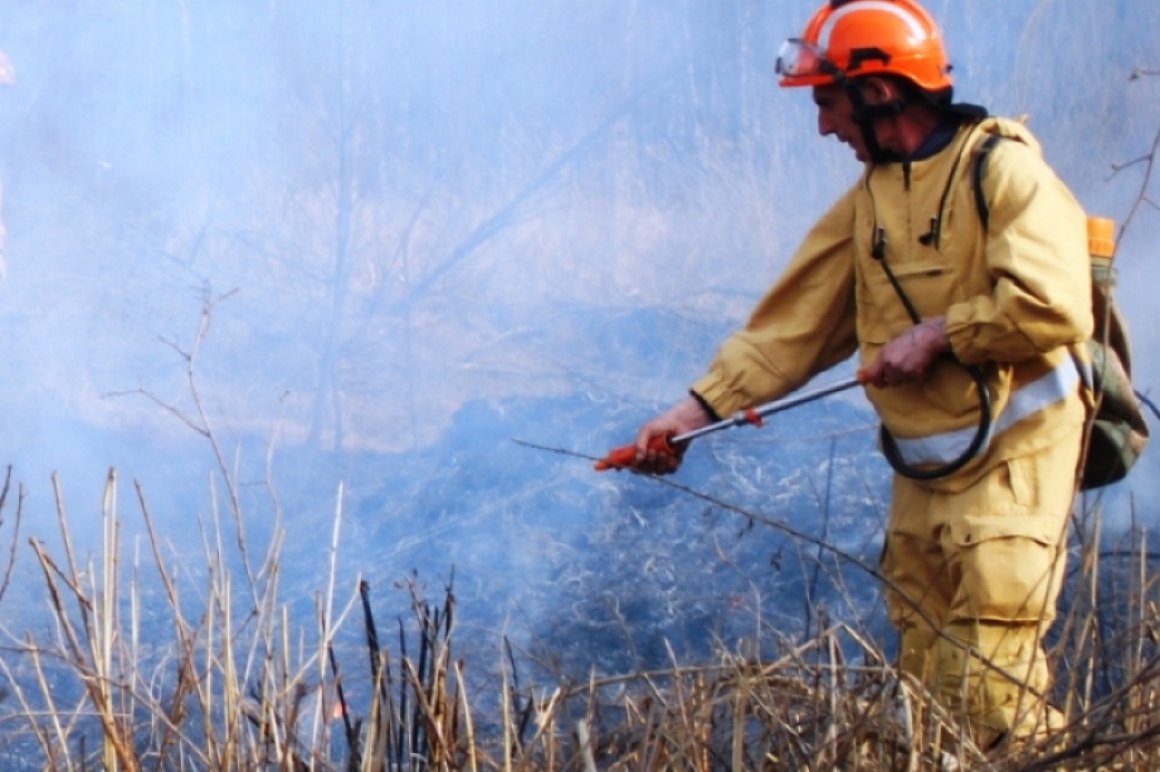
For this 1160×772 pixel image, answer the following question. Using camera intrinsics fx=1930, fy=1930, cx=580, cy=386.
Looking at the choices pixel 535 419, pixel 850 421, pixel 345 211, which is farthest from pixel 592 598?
pixel 345 211

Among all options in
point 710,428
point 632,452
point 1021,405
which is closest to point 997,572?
point 1021,405

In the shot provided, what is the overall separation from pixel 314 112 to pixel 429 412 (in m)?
0.90

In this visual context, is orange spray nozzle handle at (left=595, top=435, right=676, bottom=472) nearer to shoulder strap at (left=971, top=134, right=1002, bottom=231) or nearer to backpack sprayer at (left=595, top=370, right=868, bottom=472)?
backpack sprayer at (left=595, top=370, right=868, bottom=472)

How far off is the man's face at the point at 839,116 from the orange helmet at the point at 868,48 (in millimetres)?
26

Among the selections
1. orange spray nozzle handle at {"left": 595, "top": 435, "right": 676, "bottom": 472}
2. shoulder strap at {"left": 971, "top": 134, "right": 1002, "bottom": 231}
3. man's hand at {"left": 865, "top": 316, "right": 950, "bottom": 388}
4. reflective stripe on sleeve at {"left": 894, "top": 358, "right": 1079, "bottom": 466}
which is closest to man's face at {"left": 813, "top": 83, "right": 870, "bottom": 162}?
shoulder strap at {"left": 971, "top": 134, "right": 1002, "bottom": 231}

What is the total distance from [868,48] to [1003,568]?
3.08ft

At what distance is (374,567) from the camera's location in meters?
5.09

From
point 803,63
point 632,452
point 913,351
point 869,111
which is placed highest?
point 803,63

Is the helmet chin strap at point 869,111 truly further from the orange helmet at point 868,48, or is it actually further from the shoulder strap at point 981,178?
the shoulder strap at point 981,178

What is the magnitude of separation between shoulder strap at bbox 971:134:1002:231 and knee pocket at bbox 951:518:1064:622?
514mm

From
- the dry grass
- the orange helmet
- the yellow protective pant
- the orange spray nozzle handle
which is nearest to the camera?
the dry grass

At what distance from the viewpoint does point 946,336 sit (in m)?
3.19

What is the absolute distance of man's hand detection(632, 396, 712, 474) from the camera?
3562mm

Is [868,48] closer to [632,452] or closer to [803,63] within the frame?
[803,63]
